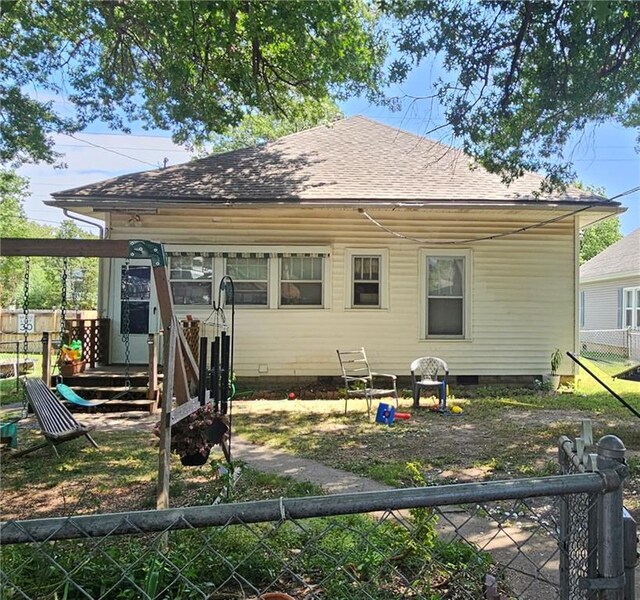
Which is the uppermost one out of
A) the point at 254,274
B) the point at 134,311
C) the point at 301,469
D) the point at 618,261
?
the point at 618,261

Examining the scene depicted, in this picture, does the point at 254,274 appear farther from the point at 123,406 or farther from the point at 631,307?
the point at 631,307

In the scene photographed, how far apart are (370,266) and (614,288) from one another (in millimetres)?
15942

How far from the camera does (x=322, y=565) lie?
255 cm

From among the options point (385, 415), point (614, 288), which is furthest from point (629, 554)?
point (614, 288)

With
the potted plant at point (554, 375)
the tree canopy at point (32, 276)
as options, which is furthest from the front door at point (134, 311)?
the tree canopy at point (32, 276)

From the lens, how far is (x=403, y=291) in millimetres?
9352

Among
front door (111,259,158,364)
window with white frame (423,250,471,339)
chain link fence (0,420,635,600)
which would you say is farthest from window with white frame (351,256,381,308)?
chain link fence (0,420,635,600)

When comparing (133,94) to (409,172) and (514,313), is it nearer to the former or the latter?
(409,172)

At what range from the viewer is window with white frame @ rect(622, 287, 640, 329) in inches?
698

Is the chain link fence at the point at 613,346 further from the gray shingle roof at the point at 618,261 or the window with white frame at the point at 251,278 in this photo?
the window with white frame at the point at 251,278

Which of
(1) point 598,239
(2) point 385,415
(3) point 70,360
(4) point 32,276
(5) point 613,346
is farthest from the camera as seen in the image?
(1) point 598,239

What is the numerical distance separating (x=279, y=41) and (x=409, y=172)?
4123 millimetres

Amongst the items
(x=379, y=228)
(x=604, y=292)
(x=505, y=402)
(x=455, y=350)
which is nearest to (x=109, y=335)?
(x=379, y=228)

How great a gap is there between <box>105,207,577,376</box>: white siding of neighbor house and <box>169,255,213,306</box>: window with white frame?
223mm
